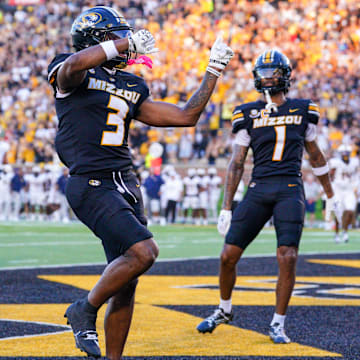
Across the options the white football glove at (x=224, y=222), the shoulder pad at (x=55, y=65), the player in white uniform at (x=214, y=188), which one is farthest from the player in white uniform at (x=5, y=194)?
the shoulder pad at (x=55, y=65)

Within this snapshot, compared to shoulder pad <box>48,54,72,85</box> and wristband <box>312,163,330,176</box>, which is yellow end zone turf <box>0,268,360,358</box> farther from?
shoulder pad <box>48,54,72,85</box>

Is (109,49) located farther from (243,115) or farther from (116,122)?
(243,115)

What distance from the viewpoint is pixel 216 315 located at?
18.2 ft

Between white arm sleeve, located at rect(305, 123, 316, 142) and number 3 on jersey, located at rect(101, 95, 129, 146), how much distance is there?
204 cm

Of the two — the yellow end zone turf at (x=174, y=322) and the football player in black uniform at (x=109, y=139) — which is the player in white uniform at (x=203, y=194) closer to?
the yellow end zone turf at (x=174, y=322)

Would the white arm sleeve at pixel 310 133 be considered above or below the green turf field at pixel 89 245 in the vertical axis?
above

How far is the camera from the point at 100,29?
3922mm

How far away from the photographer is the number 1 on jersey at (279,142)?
5.55 meters

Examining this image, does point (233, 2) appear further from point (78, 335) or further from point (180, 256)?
point (78, 335)

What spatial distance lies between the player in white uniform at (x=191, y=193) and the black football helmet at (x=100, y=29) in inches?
743

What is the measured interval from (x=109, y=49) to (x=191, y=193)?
19.8 m

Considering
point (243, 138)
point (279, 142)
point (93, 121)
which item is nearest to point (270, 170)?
point (279, 142)

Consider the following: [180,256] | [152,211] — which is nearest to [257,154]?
[180,256]

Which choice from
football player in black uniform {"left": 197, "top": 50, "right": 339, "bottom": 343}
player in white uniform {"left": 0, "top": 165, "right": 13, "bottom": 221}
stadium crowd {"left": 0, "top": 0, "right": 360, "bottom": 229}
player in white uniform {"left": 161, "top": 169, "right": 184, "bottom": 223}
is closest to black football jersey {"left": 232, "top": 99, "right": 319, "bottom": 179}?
football player in black uniform {"left": 197, "top": 50, "right": 339, "bottom": 343}
